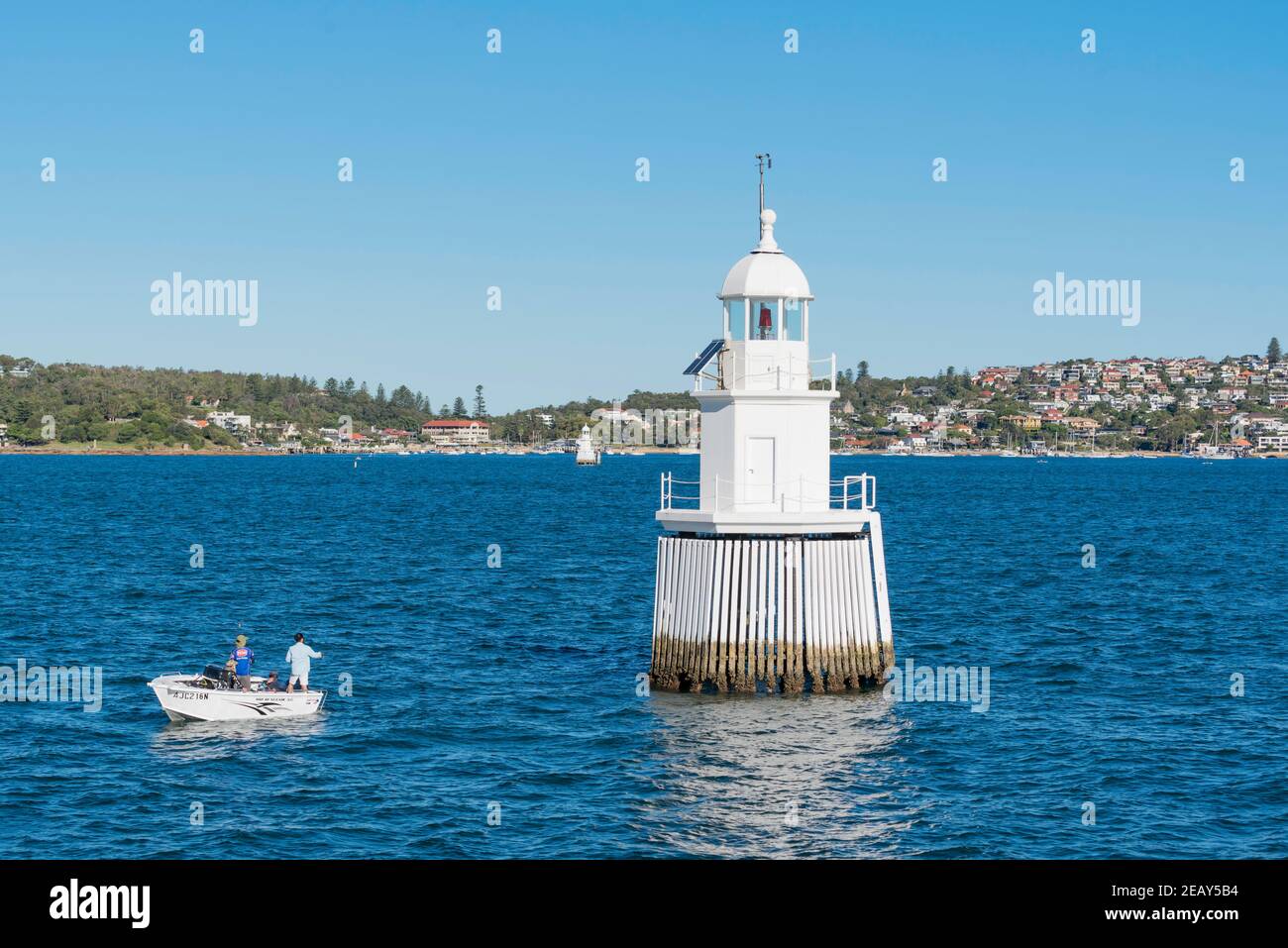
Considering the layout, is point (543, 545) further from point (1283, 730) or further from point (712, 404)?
point (1283, 730)

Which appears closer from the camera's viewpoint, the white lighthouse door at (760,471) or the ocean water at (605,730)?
the ocean water at (605,730)

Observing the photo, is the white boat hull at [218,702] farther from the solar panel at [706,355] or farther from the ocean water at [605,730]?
the solar panel at [706,355]

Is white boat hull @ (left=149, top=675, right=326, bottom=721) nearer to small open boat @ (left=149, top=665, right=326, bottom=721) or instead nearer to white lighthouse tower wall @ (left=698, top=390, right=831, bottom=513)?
small open boat @ (left=149, top=665, right=326, bottom=721)

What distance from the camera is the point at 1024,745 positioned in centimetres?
3117

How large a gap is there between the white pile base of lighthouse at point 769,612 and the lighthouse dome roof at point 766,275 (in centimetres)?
622

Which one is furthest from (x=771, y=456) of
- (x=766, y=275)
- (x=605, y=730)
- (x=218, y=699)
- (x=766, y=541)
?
(x=218, y=699)

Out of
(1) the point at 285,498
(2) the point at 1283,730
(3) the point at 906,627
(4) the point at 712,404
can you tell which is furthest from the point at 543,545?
(1) the point at 285,498

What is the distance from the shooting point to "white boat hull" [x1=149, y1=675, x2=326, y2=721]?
106 ft

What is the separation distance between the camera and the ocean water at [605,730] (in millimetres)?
24594

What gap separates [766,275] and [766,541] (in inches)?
268

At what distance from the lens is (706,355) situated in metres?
35.2

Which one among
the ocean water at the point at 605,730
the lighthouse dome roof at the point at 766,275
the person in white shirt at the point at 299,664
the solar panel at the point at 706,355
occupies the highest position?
the lighthouse dome roof at the point at 766,275

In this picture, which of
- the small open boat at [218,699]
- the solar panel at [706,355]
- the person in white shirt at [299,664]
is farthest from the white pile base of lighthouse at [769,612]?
the small open boat at [218,699]
